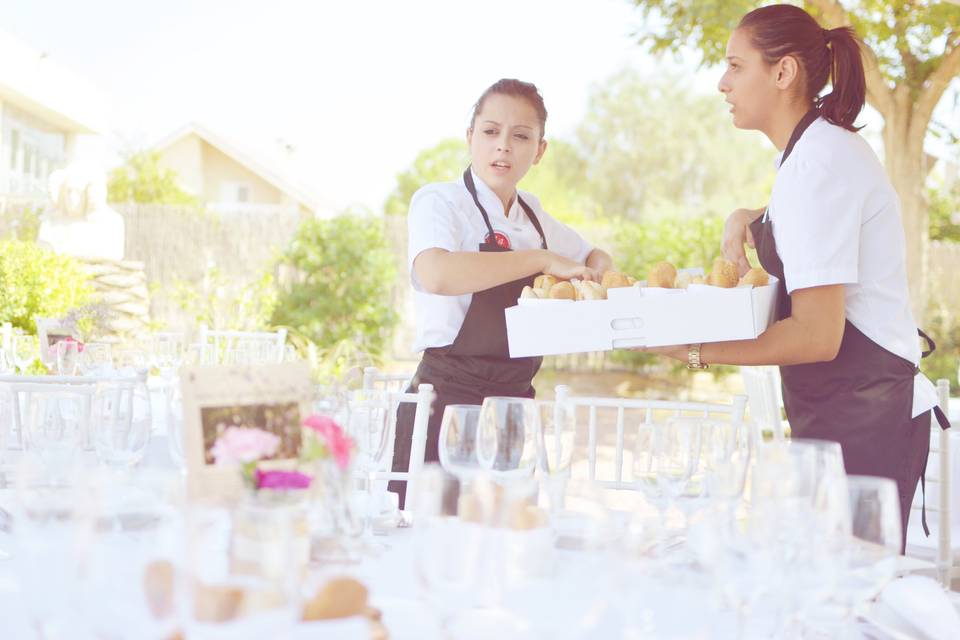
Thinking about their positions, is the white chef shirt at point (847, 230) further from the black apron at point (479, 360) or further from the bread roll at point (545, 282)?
the black apron at point (479, 360)

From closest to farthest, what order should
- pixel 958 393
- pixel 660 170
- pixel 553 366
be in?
pixel 958 393 < pixel 553 366 < pixel 660 170

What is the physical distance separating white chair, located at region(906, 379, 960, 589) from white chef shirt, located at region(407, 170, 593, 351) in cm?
130

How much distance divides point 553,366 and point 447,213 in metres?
9.84

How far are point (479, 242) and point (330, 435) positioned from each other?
1247 mm

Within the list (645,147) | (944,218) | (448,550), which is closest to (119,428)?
(448,550)

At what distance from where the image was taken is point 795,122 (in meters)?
1.97

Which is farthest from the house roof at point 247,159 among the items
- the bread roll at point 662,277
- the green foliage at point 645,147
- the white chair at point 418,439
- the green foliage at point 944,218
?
the bread roll at point 662,277

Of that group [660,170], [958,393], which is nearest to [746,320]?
[958,393]

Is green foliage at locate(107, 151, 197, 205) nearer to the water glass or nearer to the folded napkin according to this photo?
the water glass

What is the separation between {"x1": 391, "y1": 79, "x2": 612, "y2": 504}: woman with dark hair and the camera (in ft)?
7.57

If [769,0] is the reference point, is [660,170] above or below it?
above

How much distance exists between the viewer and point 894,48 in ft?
20.7

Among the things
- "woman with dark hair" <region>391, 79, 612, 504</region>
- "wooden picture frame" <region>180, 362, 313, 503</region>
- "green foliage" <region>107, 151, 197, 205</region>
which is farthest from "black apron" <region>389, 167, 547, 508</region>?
"green foliage" <region>107, 151, 197, 205</region>

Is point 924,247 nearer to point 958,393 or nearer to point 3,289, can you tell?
point 958,393
